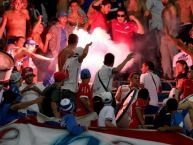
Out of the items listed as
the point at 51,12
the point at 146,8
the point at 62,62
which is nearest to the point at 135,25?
the point at 146,8

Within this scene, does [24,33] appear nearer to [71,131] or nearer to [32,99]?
[32,99]

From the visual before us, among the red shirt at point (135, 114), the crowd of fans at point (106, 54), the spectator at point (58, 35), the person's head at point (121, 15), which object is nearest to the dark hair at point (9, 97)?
the crowd of fans at point (106, 54)

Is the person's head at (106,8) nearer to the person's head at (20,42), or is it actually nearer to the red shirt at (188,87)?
the person's head at (20,42)

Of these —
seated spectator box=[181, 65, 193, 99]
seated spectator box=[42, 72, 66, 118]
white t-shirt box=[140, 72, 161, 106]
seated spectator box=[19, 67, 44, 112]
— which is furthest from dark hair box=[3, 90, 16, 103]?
seated spectator box=[181, 65, 193, 99]

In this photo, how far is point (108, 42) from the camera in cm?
1884

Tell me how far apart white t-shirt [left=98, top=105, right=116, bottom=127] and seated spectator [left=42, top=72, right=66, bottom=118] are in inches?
36.1

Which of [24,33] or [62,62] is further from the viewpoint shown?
[24,33]

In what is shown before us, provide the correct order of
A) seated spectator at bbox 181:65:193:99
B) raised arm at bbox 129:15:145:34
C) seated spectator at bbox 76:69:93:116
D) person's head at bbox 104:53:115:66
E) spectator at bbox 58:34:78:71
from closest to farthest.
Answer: seated spectator at bbox 76:69:93:116 → person's head at bbox 104:53:115:66 → spectator at bbox 58:34:78:71 → seated spectator at bbox 181:65:193:99 → raised arm at bbox 129:15:145:34

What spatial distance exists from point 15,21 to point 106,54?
4244 mm

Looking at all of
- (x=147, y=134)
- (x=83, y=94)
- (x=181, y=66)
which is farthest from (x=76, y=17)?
(x=147, y=134)

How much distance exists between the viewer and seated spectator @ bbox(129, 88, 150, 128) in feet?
45.9

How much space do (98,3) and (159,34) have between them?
156 cm

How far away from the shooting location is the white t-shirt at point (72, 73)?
14.4m

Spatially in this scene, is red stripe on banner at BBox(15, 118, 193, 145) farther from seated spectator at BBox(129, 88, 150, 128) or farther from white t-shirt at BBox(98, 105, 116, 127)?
seated spectator at BBox(129, 88, 150, 128)
